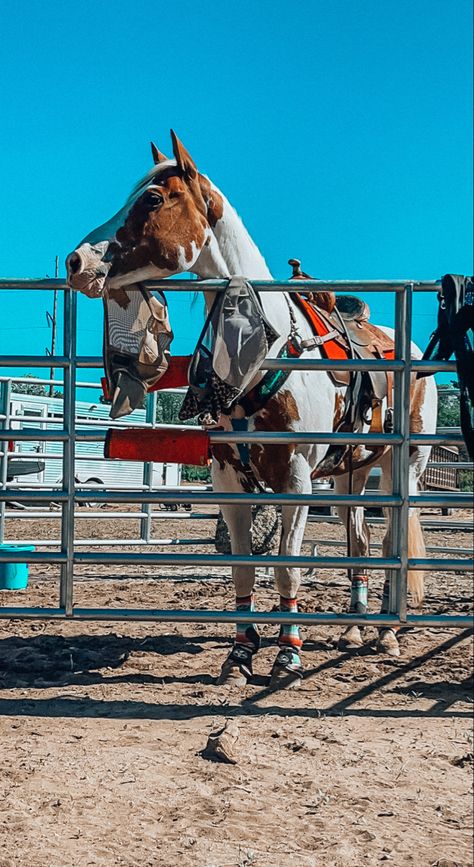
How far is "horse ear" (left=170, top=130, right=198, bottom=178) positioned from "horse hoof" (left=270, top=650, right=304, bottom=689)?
2.17 m

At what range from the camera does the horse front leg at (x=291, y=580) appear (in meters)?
3.74

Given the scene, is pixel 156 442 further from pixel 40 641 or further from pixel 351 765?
pixel 40 641

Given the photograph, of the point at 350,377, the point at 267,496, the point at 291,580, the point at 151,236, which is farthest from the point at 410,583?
the point at 151,236

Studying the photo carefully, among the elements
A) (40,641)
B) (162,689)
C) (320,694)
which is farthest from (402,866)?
(40,641)

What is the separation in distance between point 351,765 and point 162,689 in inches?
46.4

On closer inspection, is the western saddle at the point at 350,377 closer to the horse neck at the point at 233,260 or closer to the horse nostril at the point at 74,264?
the horse neck at the point at 233,260

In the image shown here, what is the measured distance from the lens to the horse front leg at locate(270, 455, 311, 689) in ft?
12.3

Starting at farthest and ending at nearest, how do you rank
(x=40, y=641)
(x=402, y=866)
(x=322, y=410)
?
(x=40, y=641)
(x=322, y=410)
(x=402, y=866)

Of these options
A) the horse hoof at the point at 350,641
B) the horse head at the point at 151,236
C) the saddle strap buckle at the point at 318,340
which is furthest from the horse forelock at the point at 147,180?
the horse hoof at the point at 350,641

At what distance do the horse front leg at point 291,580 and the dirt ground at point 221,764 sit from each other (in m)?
0.10

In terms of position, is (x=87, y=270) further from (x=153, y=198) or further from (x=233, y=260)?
(x=233, y=260)

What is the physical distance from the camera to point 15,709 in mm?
3326

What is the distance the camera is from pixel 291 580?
383cm

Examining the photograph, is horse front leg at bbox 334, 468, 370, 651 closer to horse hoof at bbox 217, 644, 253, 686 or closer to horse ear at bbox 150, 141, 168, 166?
horse hoof at bbox 217, 644, 253, 686
